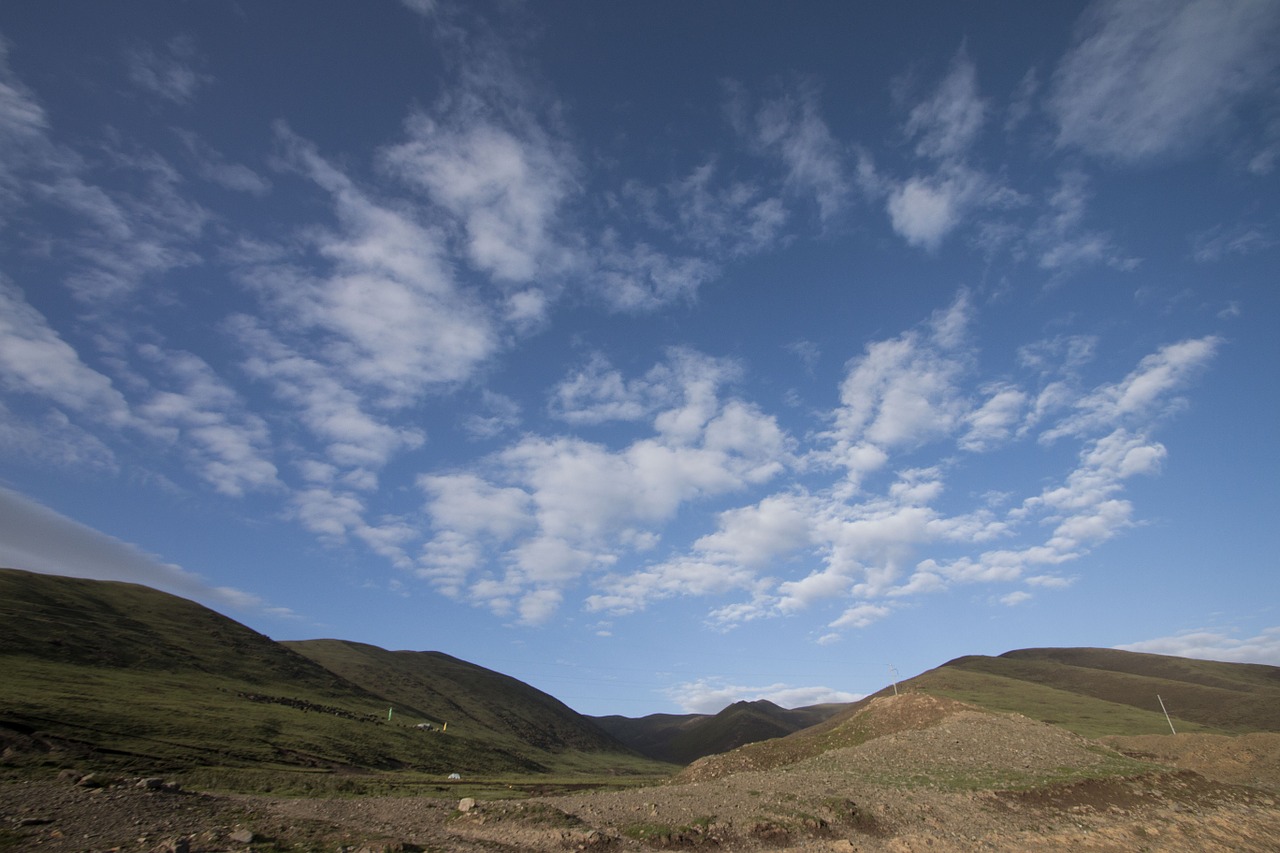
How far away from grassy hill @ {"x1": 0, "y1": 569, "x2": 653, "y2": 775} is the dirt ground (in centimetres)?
1838

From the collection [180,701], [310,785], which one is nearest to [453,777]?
[310,785]

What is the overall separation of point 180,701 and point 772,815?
60.1 metres

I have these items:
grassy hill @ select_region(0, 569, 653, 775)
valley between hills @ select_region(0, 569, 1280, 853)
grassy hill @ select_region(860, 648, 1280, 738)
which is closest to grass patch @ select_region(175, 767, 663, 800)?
valley between hills @ select_region(0, 569, 1280, 853)

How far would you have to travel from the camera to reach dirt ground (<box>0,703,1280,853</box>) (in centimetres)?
1967

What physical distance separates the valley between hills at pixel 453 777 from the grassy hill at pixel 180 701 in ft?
1.32

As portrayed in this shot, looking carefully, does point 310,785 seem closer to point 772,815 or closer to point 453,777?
point 453,777

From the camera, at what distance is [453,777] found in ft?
169

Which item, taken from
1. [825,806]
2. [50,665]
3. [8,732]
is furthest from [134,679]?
[825,806]

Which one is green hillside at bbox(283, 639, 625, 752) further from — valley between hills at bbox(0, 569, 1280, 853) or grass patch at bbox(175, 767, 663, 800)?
grass patch at bbox(175, 767, 663, 800)

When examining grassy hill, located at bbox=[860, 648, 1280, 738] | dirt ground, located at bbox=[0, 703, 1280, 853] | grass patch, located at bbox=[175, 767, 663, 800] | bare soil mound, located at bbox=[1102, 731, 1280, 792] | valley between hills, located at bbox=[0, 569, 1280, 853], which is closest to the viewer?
dirt ground, located at bbox=[0, 703, 1280, 853]

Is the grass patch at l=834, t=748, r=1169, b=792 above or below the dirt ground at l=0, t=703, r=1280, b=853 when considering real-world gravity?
above

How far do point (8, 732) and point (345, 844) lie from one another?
104ft

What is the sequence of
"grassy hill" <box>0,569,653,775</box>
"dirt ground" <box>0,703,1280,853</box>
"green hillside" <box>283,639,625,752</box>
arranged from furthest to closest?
"green hillside" <box>283,639,625,752</box>, "grassy hill" <box>0,569,653,775</box>, "dirt ground" <box>0,703,1280,853</box>

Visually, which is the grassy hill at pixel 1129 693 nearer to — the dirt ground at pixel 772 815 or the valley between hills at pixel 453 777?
the valley between hills at pixel 453 777
